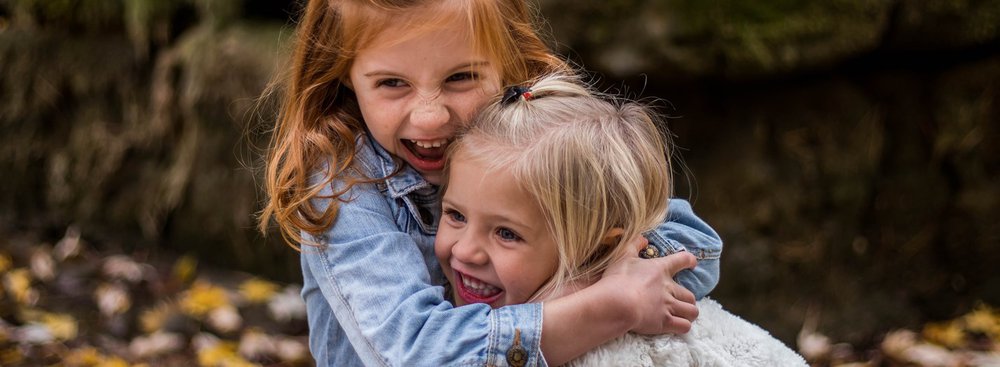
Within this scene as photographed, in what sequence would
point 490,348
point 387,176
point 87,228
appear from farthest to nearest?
point 87,228
point 387,176
point 490,348

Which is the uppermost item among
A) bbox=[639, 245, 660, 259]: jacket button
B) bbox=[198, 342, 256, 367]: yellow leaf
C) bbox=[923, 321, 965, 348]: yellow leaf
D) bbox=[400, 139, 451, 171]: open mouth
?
bbox=[400, 139, 451, 171]: open mouth

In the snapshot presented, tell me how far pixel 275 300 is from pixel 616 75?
166 centimetres

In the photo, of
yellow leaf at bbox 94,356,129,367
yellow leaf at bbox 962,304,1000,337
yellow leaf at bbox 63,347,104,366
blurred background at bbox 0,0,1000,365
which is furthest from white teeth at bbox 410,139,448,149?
yellow leaf at bbox 962,304,1000,337

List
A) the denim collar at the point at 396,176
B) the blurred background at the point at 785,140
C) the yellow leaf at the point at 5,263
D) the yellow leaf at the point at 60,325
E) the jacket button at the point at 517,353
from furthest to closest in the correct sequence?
the yellow leaf at the point at 5,263
the yellow leaf at the point at 60,325
the blurred background at the point at 785,140
the denim collar at the point at 396,176
the jacket button at the point at 517,353

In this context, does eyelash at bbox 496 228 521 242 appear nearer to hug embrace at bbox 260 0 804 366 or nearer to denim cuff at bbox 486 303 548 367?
hug embrace at bbox 260 0 804 366

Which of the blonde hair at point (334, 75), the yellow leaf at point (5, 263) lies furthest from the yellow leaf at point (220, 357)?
the blonde hair at point (334, 75)

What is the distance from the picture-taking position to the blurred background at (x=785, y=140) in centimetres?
346

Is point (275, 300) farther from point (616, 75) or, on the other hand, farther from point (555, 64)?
point (555, 64)

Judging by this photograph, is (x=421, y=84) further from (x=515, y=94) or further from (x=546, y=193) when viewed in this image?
(x=546, y=193)

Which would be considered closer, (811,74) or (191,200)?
(811,74)

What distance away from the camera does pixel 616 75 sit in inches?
136

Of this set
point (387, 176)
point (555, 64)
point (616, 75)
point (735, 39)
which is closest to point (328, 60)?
point (387, 176)

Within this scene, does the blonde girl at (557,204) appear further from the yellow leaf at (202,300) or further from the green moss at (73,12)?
the green moss at (73,12)

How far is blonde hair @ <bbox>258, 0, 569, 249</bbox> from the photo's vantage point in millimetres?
1792
